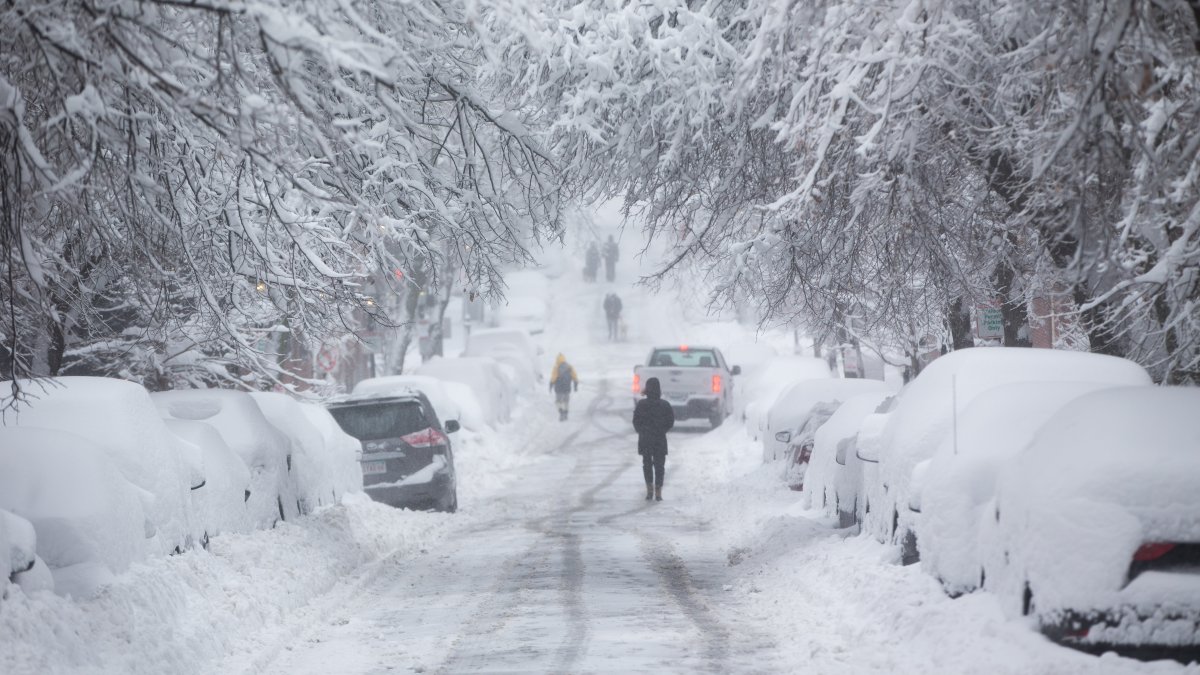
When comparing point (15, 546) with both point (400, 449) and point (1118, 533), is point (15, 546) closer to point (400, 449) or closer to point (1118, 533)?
point (1118, 533)

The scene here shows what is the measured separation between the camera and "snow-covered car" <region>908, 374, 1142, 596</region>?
798 cm

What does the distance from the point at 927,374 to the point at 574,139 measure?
3.57 meters

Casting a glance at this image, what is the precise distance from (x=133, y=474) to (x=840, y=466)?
6.53m

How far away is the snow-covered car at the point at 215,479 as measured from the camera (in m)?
10.9

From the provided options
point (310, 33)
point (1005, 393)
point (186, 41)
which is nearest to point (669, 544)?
point (1005, 393)

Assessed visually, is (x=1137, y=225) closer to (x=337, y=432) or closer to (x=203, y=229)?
(x=203, y=229)

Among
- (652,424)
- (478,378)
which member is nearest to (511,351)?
(478,378)

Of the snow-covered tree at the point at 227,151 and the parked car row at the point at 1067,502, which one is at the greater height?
the snow-covered tree at the point at 227,151

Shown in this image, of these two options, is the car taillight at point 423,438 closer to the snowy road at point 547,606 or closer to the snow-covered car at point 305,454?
the snowy road at point 547,606

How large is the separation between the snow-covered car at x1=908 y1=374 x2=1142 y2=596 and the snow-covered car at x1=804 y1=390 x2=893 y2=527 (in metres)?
3.21

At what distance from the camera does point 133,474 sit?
374 inches

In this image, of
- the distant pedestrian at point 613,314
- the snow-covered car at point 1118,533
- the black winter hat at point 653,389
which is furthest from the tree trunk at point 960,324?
the distant pedestrian at point 613,314

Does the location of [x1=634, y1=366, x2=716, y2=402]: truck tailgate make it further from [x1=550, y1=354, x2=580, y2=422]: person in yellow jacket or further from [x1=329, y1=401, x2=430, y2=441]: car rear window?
[x1=329, y1=401, x2=430, y2=441]: car rear window

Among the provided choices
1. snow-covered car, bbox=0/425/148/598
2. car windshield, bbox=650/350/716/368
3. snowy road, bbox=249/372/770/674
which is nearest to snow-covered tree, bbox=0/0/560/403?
snow-covered car, bbox=0/425/148/598
